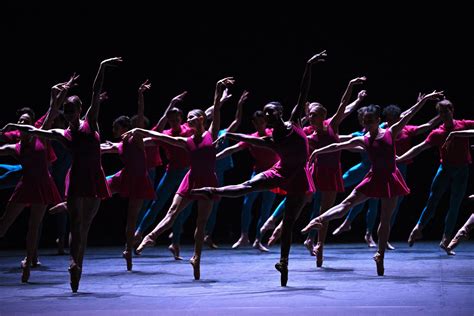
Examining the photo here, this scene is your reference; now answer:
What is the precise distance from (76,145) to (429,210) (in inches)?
158

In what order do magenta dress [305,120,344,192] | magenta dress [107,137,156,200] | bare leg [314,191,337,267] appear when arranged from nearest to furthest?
1. bare leg [314,191,337,267]
2. magenta dress [107,137,156,200]
3. magenta dress [305,120,344,192]

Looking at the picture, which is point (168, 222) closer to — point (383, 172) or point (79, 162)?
point (79, 162)

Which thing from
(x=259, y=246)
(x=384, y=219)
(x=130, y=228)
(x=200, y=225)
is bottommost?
(x=259, y=246)

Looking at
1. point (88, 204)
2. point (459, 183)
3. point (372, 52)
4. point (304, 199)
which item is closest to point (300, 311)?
point (304, 199)

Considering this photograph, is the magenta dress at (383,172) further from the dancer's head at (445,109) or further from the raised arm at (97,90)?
the raised arm at (97,90)

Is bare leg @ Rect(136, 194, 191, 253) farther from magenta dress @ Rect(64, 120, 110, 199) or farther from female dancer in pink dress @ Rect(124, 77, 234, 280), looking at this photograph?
magenta dress @ Rect(64, 120, 110, 199)

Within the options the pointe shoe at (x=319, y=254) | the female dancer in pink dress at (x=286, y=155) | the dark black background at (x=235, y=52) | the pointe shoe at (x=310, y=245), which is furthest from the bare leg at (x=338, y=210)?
the dark black background at (x=235, y=52)

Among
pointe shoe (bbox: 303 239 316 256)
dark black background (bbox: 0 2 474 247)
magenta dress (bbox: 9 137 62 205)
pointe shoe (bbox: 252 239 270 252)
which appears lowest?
pointe shoe (bbox: 252 239 270 252)

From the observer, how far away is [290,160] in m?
5.52

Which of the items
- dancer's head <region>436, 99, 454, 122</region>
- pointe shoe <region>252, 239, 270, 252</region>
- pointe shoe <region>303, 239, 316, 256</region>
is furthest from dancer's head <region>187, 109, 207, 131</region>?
pointe shoe <region>252, 239, 270, 252</region>

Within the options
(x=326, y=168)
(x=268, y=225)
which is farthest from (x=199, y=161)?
(x=268, y=225)

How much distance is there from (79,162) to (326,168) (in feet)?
8.29

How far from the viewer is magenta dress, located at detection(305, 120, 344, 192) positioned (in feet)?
23.5

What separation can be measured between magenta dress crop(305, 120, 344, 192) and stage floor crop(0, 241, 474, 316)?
2.27ft
